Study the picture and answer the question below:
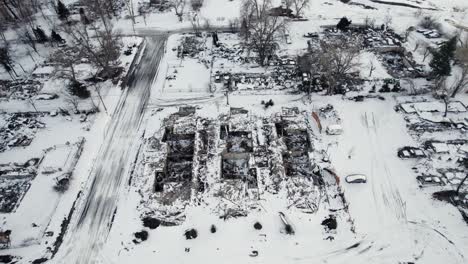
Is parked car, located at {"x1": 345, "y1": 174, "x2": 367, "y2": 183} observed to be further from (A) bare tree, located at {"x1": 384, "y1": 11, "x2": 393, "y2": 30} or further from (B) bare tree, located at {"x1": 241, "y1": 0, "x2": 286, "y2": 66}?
(A) bare tree, located at {"x1": 384, "y1": 11, "x2": 393, "y2": 30}

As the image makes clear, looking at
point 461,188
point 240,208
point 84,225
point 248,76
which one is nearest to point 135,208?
point 84,225

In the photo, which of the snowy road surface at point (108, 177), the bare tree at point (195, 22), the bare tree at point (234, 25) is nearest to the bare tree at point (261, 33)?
the bare tree at point (234, 25)

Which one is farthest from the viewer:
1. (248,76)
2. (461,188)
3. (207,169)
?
(248,76)

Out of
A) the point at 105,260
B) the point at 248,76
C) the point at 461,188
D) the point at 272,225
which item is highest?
the point at 248,76

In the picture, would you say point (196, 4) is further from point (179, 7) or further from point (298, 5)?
point (298, 5)

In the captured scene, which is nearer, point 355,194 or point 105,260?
point 105,260

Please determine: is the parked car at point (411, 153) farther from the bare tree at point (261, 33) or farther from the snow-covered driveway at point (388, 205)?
the bare tree at point (261, 33)

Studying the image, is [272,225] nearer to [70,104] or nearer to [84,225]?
[84,225]
